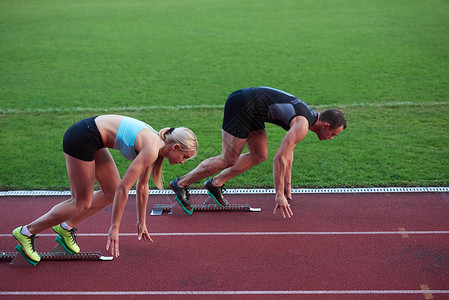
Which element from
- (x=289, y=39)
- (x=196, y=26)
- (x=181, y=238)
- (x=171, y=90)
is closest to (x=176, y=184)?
(x=181, y=238)

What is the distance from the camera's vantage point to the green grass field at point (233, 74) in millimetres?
7531

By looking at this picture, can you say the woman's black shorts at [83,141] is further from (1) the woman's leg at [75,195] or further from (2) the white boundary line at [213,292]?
(2) the white boundary line at [213,292]

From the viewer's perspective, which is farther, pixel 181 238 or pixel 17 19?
pixel 17 19

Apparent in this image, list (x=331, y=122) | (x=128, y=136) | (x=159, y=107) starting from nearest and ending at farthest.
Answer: (x=128, y=136) < (x=331, y=122) < (x=159, y=107)

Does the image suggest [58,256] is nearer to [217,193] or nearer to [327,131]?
[217,193]

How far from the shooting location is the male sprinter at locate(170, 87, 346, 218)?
5172 mm

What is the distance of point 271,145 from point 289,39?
8.32 m

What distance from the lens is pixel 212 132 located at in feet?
28.5

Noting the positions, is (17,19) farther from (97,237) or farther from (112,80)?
(97,237)

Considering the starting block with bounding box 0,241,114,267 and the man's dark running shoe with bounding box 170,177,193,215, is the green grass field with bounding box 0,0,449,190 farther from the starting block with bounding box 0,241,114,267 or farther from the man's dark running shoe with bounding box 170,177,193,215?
the starting block with bounding box 0,241,114,267

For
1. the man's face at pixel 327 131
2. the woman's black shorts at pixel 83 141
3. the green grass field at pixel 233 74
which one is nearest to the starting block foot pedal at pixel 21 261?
the woman's black shorts at pixel 83 141

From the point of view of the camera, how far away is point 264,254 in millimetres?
5141

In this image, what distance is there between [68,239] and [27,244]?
0.38m

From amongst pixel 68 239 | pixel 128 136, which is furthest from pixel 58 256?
pixel 128 136
